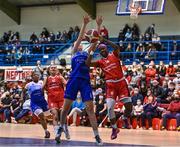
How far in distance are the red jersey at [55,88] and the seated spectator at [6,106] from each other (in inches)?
424

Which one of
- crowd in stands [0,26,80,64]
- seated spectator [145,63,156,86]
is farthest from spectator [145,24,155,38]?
seated spectator [145,63,156,86]

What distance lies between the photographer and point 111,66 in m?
11.0

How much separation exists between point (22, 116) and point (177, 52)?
8.64 m

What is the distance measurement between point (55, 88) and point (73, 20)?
19720mm

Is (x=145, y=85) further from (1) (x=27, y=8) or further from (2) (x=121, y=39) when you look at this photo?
(1) (x=27, y=8)


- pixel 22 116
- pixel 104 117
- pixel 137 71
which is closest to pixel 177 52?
pixel 137 71

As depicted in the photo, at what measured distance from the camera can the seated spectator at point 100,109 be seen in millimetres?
20594

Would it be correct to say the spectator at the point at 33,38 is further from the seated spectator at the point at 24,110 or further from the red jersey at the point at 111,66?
the red jersey at the point at 111,66

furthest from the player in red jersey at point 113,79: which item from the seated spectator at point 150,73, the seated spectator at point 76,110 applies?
the seated spectator at point 150,73

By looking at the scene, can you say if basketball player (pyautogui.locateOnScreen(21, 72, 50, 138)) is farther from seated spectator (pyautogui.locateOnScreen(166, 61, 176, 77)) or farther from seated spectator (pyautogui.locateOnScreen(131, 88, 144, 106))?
seated spectator (pyautogui.locateOnScreen(166, 61, 176, 77))

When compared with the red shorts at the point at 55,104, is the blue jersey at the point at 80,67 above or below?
above

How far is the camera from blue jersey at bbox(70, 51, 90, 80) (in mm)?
10289

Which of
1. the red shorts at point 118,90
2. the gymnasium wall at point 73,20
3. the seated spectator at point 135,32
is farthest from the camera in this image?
the gymnasium wall at point 73,20

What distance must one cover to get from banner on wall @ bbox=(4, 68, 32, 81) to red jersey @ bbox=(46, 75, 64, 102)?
13983 mm
